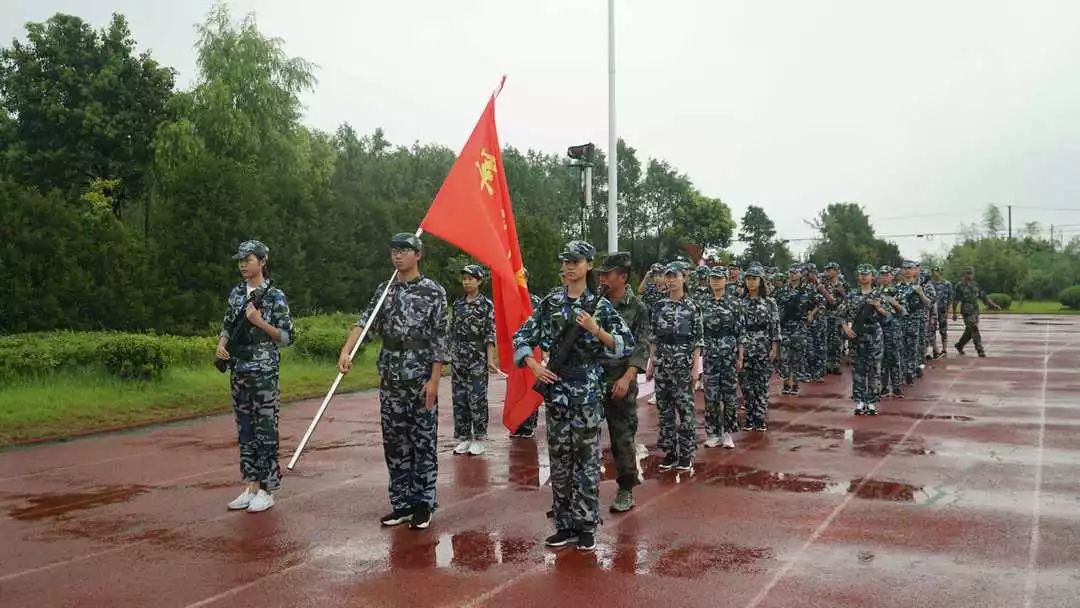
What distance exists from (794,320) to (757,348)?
5.08 m

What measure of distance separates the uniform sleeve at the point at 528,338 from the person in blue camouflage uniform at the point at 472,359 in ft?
11.4

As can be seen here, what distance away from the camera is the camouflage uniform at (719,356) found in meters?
9.39

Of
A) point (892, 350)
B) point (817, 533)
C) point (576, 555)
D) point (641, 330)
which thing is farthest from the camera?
point (892, 350)

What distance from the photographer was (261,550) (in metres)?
5.85

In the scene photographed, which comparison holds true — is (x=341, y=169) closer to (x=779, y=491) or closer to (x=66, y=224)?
(x=66, y=224)

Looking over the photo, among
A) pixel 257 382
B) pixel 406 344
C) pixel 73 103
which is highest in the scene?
pixel 73 103

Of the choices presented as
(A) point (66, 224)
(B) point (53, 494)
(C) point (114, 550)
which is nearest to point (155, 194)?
(A) point (66, 224)

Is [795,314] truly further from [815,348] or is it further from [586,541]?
[586,541]

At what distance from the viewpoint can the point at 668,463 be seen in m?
8.45

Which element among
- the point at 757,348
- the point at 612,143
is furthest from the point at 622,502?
the point at 612,143

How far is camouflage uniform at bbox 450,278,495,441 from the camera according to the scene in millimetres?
9430

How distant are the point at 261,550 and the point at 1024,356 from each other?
19.8 m

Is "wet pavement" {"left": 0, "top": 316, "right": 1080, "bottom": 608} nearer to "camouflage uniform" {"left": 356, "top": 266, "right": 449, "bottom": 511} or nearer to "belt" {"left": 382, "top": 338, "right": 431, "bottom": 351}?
"camouflage uniform" {"left": 356, "top": 266, "right": 449, "bottom": 511}

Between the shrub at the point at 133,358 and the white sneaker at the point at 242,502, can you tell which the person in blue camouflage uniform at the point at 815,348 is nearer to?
the shrub at the point at 133,358
